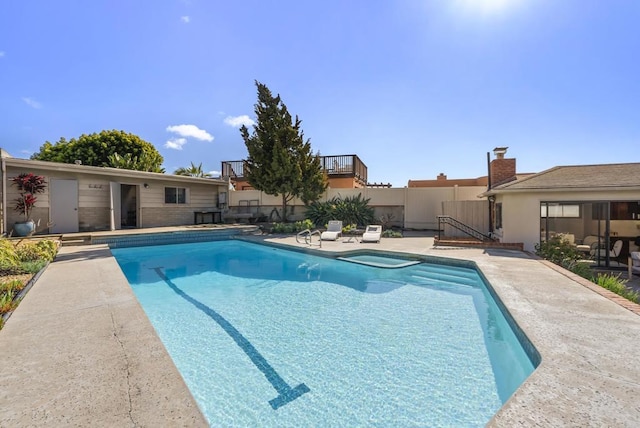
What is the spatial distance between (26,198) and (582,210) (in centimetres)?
1962

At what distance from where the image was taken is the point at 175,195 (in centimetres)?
1698

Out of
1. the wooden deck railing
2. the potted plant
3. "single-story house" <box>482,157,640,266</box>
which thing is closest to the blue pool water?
"single-story house" <box>482,157,640,266</box>

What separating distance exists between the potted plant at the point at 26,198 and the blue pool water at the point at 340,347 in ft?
22.7

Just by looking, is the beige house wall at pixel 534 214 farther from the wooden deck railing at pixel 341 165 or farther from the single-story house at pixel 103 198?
the single-story house at pixel 103 198

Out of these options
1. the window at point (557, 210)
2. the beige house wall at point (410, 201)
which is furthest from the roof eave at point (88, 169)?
the window at point (557, 210)

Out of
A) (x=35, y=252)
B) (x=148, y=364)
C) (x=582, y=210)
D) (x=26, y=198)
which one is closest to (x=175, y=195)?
(x=26, y=198)

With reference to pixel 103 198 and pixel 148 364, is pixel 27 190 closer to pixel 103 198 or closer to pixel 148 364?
pixel 103 198

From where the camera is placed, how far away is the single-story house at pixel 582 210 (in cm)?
834

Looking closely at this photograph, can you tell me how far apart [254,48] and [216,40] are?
140cm

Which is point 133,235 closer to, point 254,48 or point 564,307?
point 254,48

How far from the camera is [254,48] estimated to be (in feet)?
36.5

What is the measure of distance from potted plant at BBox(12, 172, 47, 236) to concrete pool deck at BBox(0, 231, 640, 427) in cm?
882

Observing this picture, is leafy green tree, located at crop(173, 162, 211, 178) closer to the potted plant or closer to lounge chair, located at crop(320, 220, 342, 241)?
the potted plant

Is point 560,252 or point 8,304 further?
point 560,252
